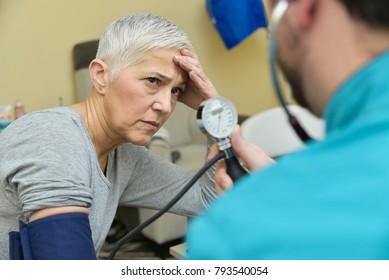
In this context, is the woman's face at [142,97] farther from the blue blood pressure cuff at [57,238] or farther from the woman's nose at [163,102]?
the blue blood pressure cuff at [57,238]

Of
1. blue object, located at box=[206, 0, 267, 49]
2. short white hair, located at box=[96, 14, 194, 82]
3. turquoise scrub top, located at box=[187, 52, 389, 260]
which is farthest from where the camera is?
blue object, located at box=[206, 0, 267, 49]

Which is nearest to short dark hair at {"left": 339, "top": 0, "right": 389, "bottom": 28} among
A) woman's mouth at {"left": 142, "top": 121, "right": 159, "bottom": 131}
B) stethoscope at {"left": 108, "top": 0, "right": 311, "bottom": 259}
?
stethoscope at {"left": 108, "top": 0, "right": 311, "bottom": 259}

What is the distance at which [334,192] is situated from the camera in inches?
17.7

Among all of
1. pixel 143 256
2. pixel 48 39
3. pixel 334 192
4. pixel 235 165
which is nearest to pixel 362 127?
pixel 334 192

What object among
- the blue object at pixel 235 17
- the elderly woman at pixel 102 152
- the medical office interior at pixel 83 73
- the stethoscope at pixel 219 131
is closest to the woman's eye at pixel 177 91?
the elderly woman at pixel 102 152

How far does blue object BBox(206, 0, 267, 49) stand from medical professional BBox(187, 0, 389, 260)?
257cm

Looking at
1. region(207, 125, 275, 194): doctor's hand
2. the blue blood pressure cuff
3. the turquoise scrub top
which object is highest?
the turquoise scrub top

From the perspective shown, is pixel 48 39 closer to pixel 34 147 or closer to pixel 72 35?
pixel 72 35

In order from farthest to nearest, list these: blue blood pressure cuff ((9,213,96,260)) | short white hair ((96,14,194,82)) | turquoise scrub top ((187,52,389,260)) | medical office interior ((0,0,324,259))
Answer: medical office interior ((0,0,324,259)), short white hair ((96,14,194,82)), blue blood pressure cuff ((9,213,96,260)), turquoise scrub top ((187,52,389,260))

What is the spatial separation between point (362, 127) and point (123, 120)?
0.79 meters

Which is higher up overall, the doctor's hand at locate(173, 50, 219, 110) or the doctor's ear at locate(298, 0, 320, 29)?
the doctor's ear at locate(298, 0, 320, 29)

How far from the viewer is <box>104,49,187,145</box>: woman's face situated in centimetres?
118

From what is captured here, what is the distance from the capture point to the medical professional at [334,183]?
1.47 ft

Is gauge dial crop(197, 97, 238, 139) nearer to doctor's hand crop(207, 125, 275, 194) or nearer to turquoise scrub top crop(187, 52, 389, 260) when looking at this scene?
doctor's hand crop(207, 125, 275, 194)
